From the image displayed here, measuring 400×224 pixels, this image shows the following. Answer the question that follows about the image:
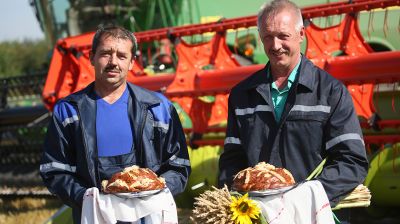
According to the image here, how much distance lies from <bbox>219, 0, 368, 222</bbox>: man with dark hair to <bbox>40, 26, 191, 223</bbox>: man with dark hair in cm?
32

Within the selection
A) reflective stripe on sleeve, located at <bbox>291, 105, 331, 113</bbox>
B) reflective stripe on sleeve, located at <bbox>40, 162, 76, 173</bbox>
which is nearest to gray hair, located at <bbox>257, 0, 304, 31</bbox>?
reflective stripe on sleeve, located at <bbox>291, 105, 331, 113</bbox>

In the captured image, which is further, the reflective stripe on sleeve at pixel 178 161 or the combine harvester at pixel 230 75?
the combine harvester at pixel 230 75

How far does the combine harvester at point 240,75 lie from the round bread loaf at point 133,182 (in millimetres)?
1702

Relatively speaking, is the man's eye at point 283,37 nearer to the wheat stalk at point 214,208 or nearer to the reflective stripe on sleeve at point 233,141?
the reflective stripe on sleeve at point 233,141

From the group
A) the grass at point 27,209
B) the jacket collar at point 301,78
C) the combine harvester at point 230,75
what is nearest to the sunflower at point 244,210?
the jacket collar at point 301,78

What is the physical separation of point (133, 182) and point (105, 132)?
1.24 ft

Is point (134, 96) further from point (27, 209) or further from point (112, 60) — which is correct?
point (27, 209)

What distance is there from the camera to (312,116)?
95.4 inches

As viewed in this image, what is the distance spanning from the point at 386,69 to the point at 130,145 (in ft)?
8.68

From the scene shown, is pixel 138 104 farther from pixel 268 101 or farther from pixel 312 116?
pixel 312 116

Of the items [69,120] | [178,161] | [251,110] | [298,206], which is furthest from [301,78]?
[69,120]

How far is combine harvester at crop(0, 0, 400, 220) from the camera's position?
4.76 metres

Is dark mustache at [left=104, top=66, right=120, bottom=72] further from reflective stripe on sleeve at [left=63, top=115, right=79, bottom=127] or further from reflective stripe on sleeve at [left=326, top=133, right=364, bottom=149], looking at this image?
reflective stripe on sleeve at [left=326, top=133, right=364, bottom=149]

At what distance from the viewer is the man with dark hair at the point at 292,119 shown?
236 cm
